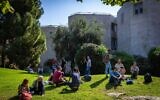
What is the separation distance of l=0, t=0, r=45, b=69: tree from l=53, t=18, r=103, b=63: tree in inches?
229

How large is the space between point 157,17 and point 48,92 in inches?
1350

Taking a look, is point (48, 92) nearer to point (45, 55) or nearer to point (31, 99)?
point (31, 99)

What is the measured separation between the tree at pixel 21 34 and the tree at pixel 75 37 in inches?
229

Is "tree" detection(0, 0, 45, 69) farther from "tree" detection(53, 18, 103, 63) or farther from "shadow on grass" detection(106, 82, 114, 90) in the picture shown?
"shadow on grass" detection(106, 82, 114, 90)

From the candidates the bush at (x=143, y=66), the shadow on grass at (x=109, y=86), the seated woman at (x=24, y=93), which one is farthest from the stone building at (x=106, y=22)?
the seated woman at (x=24, y=93)

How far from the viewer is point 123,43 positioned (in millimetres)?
65500

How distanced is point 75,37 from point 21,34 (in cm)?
863

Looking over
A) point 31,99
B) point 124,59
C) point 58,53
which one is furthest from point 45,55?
point 31,99

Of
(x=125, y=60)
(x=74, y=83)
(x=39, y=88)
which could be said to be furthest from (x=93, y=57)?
(x=39, y=88)

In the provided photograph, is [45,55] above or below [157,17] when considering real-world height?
below

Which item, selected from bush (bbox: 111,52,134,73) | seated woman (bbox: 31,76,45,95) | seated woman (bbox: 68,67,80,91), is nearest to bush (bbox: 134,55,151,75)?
bush (bbox: 111,52,134,73)

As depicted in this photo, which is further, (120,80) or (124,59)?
(124,59)

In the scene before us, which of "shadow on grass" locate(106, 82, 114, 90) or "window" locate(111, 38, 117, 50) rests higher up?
"window" locate(111, 38, 117, 50)

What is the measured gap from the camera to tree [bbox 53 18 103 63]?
59.9 meters
